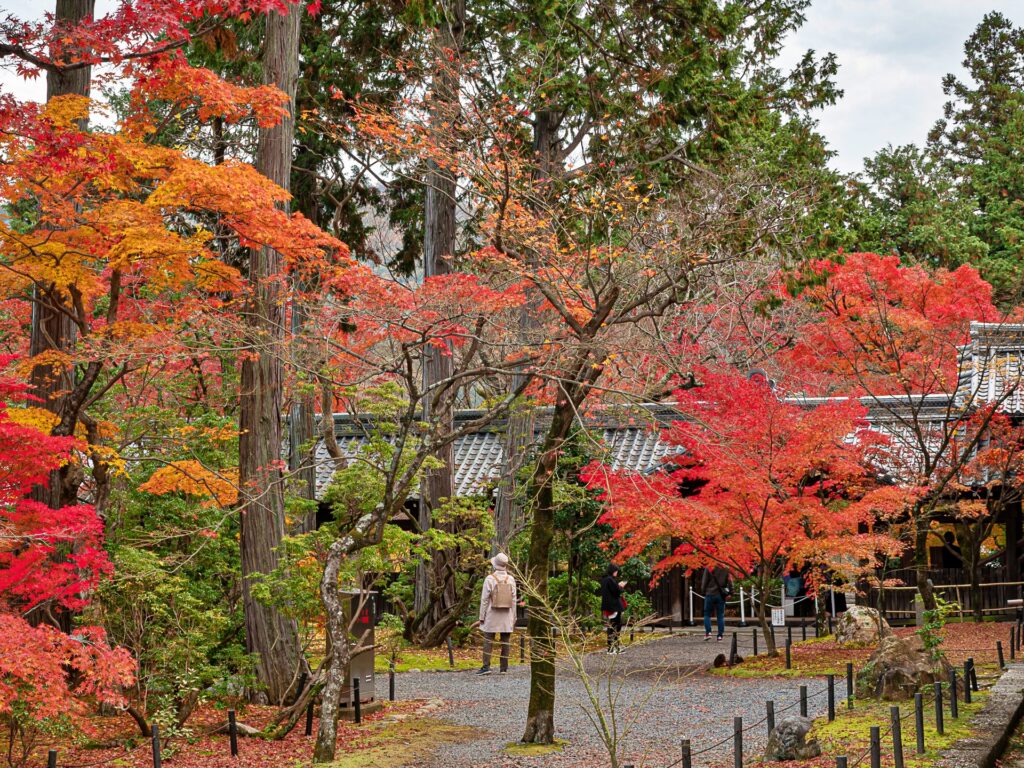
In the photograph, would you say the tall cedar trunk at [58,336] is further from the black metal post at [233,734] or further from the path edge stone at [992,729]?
the path edge stone at [992,729]

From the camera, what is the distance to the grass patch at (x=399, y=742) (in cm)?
972

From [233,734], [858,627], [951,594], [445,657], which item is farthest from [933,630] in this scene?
[951,594]

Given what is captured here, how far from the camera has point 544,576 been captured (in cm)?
991

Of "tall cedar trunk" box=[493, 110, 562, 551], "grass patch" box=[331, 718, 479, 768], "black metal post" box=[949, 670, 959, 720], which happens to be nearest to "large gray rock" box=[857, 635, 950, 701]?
"black metal post" box=[949, 670, 959, 720]

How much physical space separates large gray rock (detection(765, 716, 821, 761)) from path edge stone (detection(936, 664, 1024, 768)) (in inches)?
40.5

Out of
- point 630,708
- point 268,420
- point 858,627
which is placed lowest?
point 630,708

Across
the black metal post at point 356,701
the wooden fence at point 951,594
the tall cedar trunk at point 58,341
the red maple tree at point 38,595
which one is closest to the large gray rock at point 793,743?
the black metal post at point 356,701

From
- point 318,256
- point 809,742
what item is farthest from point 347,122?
point 809,742

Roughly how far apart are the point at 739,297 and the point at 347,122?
29.7 feet

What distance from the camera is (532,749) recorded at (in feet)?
32.6

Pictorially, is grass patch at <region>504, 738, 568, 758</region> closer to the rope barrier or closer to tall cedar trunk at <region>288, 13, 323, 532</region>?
the rope barrier

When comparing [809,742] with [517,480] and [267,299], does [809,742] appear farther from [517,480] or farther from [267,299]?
[517,480]

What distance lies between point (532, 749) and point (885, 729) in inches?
132

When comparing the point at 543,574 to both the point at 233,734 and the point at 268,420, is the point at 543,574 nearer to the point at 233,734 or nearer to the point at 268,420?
the point at 233,734
